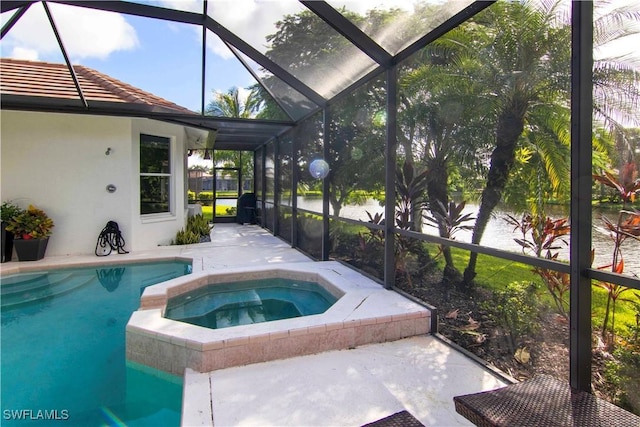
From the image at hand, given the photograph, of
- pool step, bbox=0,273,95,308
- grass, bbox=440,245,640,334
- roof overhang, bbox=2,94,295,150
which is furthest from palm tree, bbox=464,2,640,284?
pool step, bbox=0,273,95,308

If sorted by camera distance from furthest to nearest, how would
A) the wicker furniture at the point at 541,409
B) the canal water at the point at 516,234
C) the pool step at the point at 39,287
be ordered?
the pool step at the point at 39,287 → the canal water at the point at 516,234 → the wicker furniture at the point at 541,409

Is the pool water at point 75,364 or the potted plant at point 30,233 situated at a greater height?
the potted plant at point 30,233

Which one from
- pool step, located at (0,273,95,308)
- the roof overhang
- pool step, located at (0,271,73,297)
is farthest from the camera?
the roof overhang

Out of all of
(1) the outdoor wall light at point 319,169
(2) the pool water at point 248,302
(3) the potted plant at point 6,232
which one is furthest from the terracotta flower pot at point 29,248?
(1) the outdoor wall light at point 319,169

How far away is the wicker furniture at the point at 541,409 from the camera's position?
1.64m

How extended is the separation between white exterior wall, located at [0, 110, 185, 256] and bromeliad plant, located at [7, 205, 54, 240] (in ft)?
1.03

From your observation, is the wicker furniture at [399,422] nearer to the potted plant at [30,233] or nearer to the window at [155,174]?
the potted plant at [30,233]

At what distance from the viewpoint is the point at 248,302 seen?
529cm

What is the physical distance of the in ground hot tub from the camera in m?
3.12

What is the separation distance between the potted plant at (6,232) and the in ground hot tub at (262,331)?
467 cm

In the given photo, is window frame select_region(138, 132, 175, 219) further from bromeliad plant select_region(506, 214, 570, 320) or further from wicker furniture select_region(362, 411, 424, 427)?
wicker furniture select_region(362, 411, 424, 427)

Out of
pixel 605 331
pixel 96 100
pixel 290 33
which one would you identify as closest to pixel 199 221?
pixel 96 100

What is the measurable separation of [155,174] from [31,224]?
2.66m

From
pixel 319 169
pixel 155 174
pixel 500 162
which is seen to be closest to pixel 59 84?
pixel 155 174
